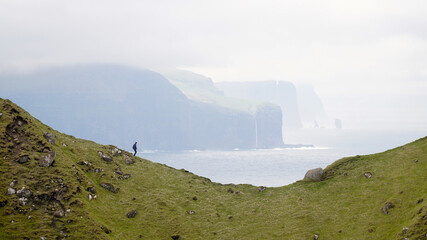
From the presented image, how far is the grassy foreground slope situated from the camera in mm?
59031

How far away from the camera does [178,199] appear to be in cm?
7588

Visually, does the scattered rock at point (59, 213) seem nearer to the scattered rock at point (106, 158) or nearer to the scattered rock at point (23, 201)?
the scattered rock at point (23, 201)

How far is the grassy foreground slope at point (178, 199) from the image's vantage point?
194ft

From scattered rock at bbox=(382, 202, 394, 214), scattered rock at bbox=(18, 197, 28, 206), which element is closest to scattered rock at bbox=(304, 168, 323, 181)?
scattered rock at bbox=(382, 202, 394, 214)

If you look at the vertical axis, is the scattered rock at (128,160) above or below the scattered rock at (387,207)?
above

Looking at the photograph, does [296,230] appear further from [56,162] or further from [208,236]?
[56,162]

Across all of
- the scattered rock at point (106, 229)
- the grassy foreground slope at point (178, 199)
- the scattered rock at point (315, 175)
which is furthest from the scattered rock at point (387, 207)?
the scattered rock at point (106, 229)

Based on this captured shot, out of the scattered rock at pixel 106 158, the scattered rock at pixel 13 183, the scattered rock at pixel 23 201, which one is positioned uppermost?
the scattered rock at pixel 106 158

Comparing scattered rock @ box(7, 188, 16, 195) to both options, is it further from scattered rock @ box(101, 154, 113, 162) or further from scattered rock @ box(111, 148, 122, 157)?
scattered rock @ box(111, 148, 122, 157)

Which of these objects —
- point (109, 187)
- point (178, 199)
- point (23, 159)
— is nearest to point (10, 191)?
point (23, 159)

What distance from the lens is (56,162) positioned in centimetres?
6988

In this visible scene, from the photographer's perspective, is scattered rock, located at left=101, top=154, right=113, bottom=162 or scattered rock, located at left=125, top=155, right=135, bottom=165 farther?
scattered rock, located at left=125, top=155, right=135, bottom=165

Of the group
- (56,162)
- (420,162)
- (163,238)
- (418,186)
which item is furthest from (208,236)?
(420,162)

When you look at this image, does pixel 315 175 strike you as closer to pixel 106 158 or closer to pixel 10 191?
pixel 106 158
